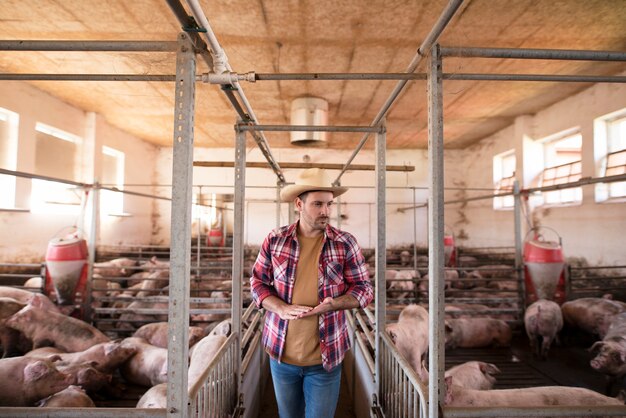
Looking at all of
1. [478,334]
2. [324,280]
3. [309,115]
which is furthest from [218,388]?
[309,115]

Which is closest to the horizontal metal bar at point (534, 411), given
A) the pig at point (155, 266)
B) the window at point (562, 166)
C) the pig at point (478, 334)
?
the pig at point (478, 334)

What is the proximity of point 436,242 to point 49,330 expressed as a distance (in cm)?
479

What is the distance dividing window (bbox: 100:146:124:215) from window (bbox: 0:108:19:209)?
2.54 meters

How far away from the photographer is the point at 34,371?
2750mm

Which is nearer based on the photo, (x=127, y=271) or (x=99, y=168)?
(x=127, y=271)

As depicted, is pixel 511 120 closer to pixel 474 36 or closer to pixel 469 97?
pixel 469 97

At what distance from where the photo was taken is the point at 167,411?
126 centimetres

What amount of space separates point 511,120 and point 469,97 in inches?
97.0

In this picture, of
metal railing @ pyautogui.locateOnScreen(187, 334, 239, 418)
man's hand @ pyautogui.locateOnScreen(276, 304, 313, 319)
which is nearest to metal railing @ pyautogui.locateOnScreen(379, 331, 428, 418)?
man's hand @ pyautogui.locateOnScreen(276, 304, 313, 319)

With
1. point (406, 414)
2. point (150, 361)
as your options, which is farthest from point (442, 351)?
point (150, 361)

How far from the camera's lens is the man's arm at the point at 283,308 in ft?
5.65

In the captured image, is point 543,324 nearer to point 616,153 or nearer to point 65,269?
point 616,153

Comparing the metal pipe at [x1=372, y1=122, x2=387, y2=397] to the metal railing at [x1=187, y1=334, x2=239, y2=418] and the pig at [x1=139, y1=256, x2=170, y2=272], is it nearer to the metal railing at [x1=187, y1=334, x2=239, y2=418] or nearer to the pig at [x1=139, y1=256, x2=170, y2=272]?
the metal railing at [x1=187, y1=334, x2=239, y2=418]

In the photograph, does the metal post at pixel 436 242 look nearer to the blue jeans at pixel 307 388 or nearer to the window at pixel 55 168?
the blue jeans at pixel 307 388
